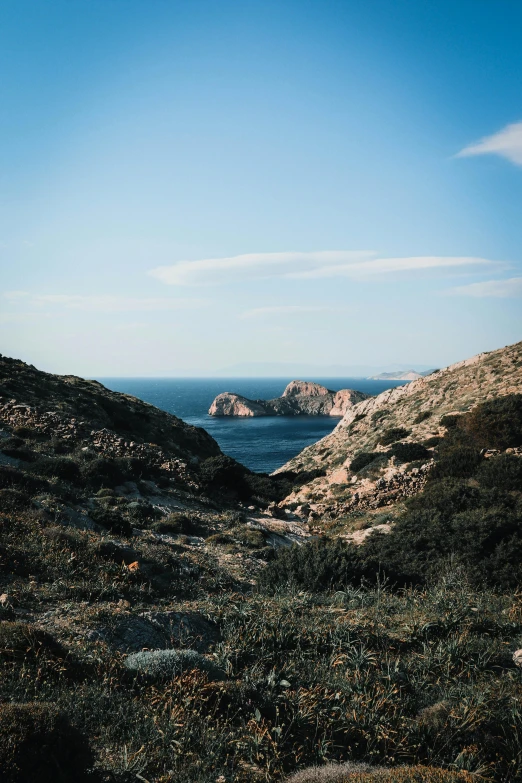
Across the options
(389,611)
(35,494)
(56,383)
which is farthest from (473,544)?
(56,383)

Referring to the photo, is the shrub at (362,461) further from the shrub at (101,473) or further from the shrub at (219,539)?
the shrub at (101,473)

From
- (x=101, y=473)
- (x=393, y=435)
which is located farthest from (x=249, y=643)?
(x=393, y=435)

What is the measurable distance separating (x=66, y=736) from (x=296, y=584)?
8667 millimetres

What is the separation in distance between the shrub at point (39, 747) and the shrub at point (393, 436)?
32.2 metres

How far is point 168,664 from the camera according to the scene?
6484 mm

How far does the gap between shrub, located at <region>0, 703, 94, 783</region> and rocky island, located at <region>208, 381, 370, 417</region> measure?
138142 millimetres

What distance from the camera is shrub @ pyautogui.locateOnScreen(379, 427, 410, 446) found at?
34.4m

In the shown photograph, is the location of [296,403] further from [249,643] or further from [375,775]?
[375,775]

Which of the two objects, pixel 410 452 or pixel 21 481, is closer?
pixel 21 481

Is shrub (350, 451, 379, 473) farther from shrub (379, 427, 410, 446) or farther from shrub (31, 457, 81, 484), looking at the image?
shrub (31, 457, 81, 484)

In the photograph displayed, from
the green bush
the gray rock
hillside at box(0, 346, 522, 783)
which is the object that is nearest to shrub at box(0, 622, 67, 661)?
hillside at box(0, 346, 522, 783)

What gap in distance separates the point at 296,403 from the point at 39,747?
507 feet

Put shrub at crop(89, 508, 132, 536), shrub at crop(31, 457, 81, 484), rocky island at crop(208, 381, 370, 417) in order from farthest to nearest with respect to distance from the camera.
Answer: rocky island at crop(208, 381, 370, 417)
shrub at crop(31, 457, 81, 484)
shrub at crop(89, 508, 132, 536)

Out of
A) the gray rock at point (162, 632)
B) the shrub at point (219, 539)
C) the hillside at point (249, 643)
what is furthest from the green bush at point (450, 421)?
the gray rock at point (162, 632)
